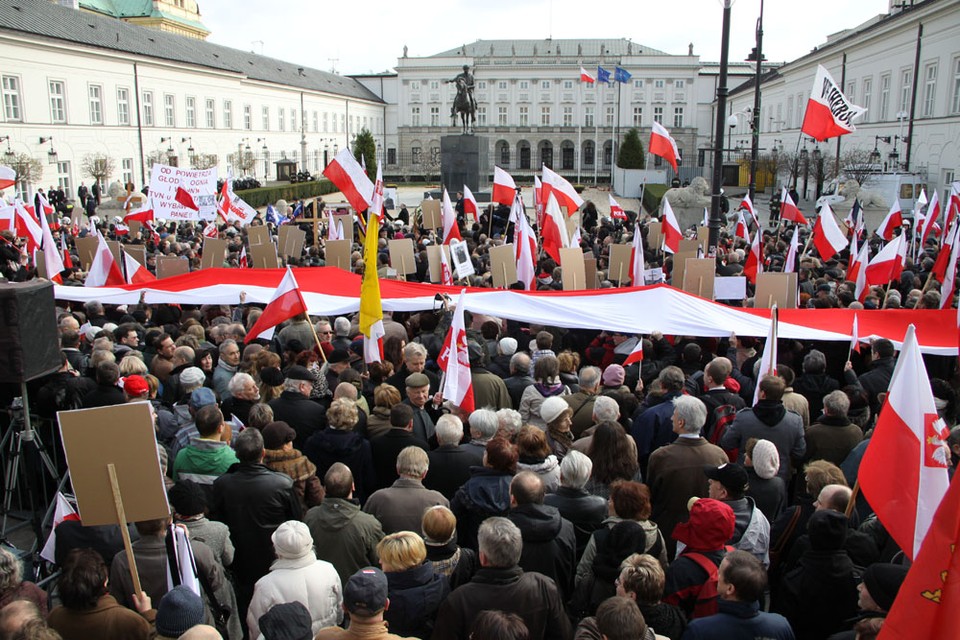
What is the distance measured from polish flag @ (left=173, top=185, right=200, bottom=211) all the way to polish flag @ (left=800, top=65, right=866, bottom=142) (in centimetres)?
1118

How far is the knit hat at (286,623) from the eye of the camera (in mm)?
3154

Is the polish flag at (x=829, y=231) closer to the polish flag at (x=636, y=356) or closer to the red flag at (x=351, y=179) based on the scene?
the polish flag at (x=636, y=356)

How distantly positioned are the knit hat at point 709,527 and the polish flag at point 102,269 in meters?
9.41

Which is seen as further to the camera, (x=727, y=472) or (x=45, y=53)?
(x=45, y=53)

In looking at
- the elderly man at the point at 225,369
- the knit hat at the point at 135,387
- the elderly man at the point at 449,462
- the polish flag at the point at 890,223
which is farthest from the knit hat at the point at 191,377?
the polish flag at the point at 890,223

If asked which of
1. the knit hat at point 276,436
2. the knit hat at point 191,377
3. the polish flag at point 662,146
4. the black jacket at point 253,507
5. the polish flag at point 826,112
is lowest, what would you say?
the black jacket at point 253,507

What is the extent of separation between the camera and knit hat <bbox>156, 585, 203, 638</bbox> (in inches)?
126

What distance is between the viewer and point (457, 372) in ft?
20.6

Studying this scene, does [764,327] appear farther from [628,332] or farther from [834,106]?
[834,106]

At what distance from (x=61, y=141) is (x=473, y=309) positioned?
117 feet

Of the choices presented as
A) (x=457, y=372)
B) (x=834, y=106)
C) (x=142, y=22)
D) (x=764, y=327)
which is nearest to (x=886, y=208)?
(x=834, y=106)

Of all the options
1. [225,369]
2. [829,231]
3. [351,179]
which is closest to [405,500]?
[225,369]

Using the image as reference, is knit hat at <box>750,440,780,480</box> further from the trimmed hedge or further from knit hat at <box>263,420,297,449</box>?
the trimmed hedge

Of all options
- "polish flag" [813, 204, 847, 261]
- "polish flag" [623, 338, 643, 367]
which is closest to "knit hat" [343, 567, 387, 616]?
"polish flag" [623, 338, 643, 367]
